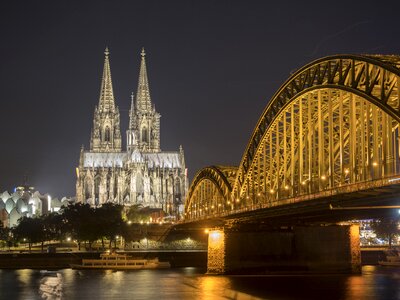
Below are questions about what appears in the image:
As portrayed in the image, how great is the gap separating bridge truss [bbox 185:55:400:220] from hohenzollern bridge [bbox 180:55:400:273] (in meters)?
0.09

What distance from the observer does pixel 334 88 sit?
64312 millimetres

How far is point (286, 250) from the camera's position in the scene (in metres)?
93.6

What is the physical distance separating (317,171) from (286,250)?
20700 millimetres

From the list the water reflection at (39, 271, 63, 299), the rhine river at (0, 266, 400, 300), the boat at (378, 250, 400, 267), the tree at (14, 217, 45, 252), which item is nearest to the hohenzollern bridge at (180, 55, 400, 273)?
the rhine river at (0, 266, 400, 300)

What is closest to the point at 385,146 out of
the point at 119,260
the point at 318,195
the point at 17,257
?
the point at 318,195

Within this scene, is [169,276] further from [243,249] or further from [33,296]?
[33,296]

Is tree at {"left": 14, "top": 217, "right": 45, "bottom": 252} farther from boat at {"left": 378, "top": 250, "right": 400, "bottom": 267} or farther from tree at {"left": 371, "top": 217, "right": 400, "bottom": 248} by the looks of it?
boat at {"left": 378, "top": 250, "right": 400, "bottom": 267}

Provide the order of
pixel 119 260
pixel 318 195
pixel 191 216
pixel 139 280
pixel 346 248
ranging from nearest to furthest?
pixel 318 195 < pixel 346 248 < pixel 139 280 < pixel 119 260 < pixel 191 216

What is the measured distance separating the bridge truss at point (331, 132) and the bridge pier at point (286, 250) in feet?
14.9

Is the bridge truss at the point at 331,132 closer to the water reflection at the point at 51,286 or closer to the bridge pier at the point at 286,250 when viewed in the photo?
the bridge pier at the point at 286,250

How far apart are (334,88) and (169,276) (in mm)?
49066

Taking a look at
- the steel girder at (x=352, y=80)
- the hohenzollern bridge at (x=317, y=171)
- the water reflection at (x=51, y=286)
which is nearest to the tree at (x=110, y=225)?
the hohenzollern bridge at (x=317, y=171)

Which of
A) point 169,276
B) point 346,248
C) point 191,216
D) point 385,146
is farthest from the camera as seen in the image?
point 191,216

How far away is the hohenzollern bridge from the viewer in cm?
5591
